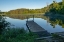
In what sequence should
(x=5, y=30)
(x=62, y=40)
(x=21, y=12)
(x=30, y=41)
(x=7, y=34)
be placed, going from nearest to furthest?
1. (x=30, y=41)
2. (x=62, y=40)
3. (x=7, y=34)
4. (x=5, y=30)
5. (x=21, y=12)

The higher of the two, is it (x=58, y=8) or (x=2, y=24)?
(x=2, y=24)

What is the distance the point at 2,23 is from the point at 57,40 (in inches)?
177

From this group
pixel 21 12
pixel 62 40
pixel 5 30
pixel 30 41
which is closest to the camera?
pixel 30 41

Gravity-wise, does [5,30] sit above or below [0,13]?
below

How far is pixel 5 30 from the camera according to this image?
11.0 metres

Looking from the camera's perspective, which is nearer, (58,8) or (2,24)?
(2,24)

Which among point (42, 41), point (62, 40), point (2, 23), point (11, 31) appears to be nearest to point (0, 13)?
point (2, 23)

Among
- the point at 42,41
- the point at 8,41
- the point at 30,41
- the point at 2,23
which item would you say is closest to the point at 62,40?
the point at 42,41

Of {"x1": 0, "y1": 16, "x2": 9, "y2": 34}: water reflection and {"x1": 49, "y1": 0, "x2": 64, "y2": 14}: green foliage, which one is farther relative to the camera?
{"x1": 49, "y1": 0, "x2": 64, "y2": 14}: green foliage

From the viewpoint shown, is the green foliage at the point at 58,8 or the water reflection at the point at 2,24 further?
the green foliage at the point at 58,8

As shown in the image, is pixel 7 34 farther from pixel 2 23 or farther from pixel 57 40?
pixel 57 40

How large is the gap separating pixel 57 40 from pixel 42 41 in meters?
0.80

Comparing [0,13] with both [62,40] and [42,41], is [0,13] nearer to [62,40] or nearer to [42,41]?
[42,41]

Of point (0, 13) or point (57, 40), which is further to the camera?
point (0, 13)
